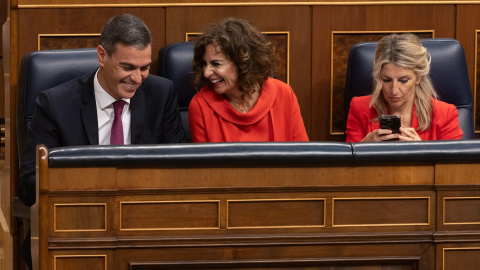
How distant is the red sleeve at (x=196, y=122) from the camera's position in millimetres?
2314

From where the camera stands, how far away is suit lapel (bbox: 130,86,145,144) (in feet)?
7.02

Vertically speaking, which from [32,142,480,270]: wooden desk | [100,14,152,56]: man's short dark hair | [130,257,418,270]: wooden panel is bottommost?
[130,257,418,270]: wooden panel

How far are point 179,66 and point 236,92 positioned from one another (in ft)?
0.63

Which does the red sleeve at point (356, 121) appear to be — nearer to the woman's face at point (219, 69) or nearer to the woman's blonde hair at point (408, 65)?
the woman's blonde hair at point (408, 65)

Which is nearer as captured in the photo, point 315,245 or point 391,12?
point 315,245

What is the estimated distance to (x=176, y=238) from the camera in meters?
1.56

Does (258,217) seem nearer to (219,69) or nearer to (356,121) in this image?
(219,69)

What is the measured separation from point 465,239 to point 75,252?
78 centimetres

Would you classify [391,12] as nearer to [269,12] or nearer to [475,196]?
[269,12]

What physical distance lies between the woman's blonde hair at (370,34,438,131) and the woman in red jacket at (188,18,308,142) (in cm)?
27

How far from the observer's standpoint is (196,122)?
2318 millimetres

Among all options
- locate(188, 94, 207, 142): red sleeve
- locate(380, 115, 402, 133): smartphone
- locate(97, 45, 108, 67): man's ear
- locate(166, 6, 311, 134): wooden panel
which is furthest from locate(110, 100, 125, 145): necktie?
locate(380, 115, 402, 133): smartphone

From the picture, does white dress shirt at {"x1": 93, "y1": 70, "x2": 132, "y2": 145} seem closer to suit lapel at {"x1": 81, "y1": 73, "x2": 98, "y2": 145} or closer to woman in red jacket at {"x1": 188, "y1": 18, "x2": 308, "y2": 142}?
suit lapel at {"x1": 81, "y1": 73, "x2": 98, "y2": 145}

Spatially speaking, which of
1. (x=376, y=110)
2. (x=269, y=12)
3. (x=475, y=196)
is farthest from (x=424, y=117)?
(x=475, y=196)
